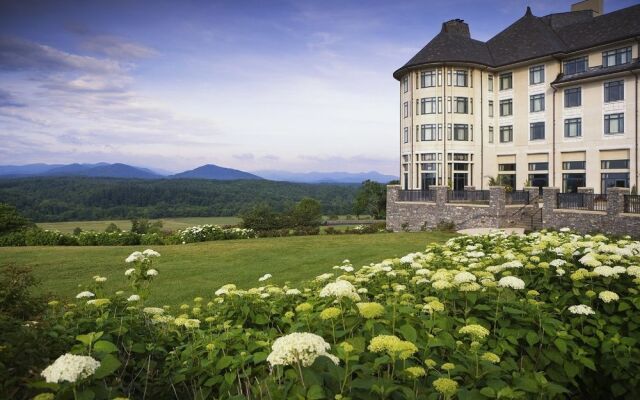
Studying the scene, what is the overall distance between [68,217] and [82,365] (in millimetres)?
100327

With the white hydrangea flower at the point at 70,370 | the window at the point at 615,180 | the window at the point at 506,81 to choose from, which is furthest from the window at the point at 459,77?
the white hydrangea flower at the point at 70,370

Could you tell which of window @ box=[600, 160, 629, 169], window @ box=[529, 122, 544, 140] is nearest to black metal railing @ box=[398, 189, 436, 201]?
window @ box=[529, 122, 544, 140]

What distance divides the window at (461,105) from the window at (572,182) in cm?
1076

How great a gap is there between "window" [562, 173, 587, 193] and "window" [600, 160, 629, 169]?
1.72 meters

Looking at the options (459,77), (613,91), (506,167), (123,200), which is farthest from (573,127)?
(123,200)

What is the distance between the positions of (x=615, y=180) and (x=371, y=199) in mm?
55694

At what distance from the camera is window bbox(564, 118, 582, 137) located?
37.0 meters

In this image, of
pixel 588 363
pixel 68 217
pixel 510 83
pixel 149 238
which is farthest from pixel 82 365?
pixel 68 217

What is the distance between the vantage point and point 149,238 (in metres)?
26.7

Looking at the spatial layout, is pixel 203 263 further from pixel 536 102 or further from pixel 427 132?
pixel 536 102

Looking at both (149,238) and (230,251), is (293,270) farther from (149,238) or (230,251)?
(149,238)

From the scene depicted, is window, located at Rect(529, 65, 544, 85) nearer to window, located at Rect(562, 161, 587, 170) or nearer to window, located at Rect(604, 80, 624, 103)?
window, located at Rect(604, 80, 624, 103)

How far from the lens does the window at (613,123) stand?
34.3 m

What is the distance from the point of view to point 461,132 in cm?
4147
